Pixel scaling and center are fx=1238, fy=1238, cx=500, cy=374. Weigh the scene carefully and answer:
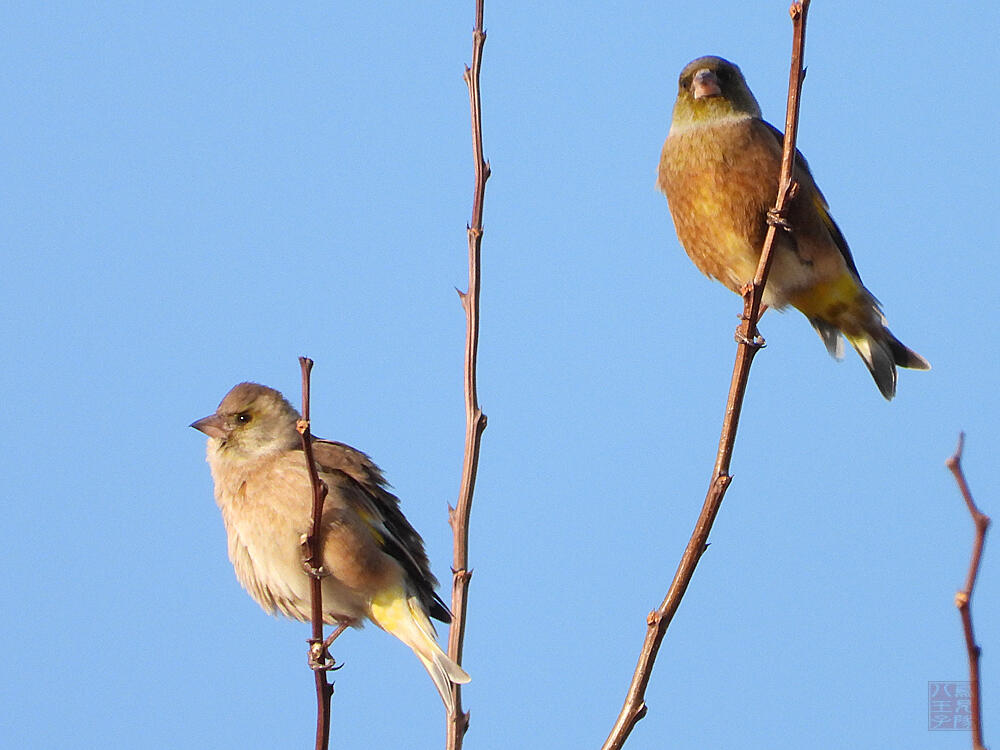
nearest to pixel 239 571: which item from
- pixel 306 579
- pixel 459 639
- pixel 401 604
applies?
pixel 306 579

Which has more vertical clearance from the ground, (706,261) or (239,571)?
(706,261)

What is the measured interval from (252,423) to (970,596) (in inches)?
163

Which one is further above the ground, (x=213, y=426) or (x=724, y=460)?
(x=213, y=426)

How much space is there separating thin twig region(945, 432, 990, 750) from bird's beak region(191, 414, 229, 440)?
415 cm

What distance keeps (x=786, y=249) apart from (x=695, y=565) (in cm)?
271

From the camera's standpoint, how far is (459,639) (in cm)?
309

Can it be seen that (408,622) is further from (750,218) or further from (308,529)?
(750,218)

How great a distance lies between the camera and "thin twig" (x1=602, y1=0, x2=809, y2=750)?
104 inches

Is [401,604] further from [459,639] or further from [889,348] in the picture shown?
[889,348]

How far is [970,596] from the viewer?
1.61 meters

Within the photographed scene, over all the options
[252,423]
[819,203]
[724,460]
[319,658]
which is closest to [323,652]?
[319,658]

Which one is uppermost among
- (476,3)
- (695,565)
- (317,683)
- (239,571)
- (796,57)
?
(476,3)

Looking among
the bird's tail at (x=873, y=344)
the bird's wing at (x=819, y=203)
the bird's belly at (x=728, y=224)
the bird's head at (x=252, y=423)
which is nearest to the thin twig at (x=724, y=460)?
the bird's belly at (x=728, y=224)

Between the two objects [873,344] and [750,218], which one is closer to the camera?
[750,218]
